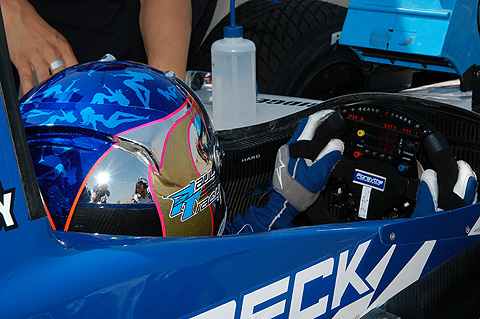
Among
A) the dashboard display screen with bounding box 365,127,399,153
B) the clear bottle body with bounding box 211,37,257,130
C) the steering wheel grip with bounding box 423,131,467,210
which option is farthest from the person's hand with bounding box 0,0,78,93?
the steering wheel grip with bounding box 423,131,467,210

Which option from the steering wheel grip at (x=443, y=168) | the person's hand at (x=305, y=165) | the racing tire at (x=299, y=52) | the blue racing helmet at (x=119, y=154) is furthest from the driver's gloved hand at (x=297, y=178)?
the racing tire at (x=299, y=52)

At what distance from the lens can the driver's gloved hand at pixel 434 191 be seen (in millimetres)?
1120

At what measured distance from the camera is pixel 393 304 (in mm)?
1044

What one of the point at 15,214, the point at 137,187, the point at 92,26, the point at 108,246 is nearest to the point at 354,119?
the point at 137,187

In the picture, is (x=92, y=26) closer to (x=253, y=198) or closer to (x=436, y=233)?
(x=253, y=198)

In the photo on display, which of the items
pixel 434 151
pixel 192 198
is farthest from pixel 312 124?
pixel 192 198

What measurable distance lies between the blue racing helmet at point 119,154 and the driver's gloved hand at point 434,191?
0.37 meters

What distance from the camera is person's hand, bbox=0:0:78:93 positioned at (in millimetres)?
1398

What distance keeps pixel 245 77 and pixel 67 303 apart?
4.02 ft

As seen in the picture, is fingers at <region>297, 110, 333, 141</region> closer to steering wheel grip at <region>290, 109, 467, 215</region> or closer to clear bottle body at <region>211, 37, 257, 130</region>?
steering wheel grip at <region>290, 109, 467, 215</region>

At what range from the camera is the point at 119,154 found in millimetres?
920

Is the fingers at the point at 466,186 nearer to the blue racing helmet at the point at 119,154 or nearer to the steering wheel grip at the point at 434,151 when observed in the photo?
the steering wheel grip at the point at 434,151

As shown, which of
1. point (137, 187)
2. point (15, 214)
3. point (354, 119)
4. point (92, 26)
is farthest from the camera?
point (92, 26)

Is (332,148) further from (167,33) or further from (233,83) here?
(167,33)
